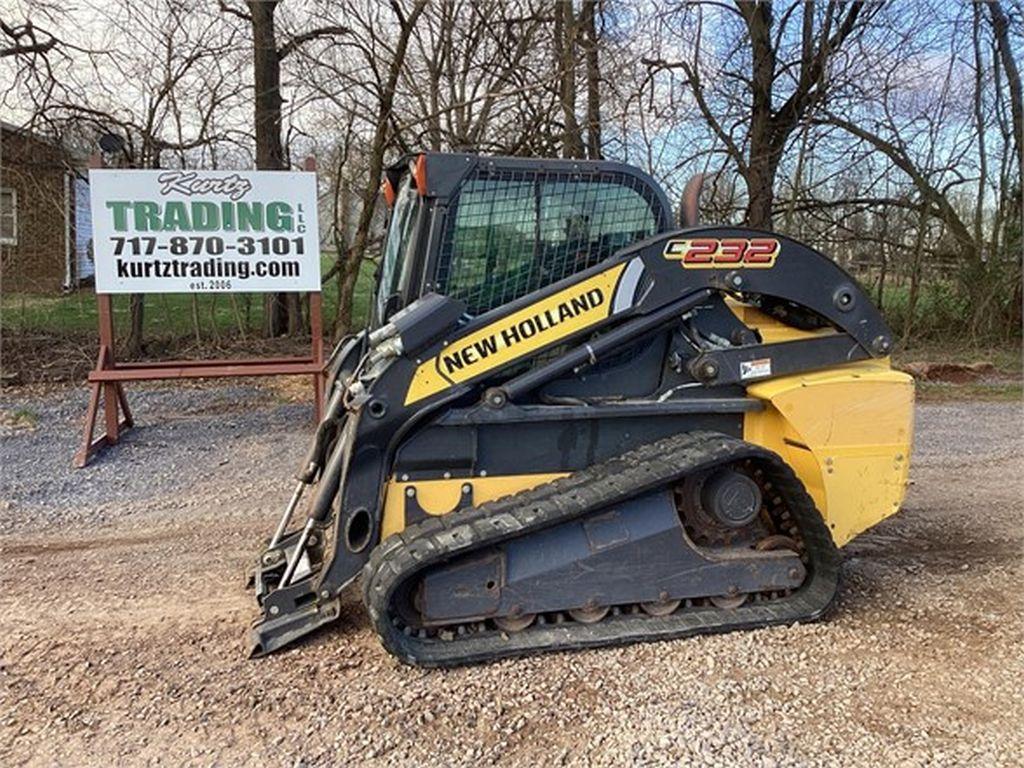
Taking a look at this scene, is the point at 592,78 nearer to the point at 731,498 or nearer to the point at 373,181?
the point at 373,181

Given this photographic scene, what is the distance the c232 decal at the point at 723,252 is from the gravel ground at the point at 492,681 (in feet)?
5.38

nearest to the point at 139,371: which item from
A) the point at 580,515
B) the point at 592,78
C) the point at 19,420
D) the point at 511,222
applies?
the point at 19,420

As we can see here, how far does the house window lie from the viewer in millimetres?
10141

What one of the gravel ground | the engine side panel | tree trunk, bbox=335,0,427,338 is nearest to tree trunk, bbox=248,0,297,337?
tree trunk, bbox=335,0,427,338

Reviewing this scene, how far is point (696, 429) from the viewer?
149 inches

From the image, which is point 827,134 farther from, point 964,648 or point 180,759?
point 180,759

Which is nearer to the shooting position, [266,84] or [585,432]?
[585,432]

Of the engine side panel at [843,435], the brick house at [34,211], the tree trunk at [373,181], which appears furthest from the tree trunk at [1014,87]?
the brick house at [34,211]

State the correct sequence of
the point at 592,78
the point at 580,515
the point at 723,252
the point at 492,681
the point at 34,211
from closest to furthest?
1. the point at 492,681
2. the point at 580,515
3. the point at 723,252
4. the point at 34,211
5. the point at 592,78

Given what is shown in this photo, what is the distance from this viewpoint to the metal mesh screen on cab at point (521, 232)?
366cm

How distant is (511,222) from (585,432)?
3.35 feet

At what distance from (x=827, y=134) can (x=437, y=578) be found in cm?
1185

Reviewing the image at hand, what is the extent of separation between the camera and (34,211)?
33.8ft

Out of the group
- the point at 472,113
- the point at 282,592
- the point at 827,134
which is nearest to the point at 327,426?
the point at 282,592
